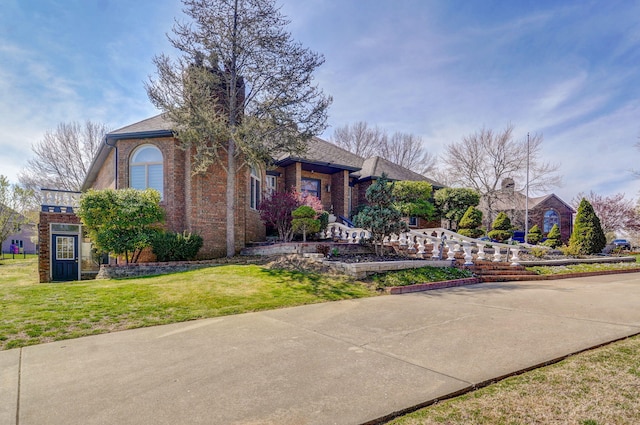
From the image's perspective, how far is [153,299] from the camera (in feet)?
22.1

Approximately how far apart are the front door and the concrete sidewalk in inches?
459

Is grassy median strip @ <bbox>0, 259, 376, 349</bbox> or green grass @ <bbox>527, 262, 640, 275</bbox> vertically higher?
grassy median strip @ <bbox>0, 259, 376, 349</bbox>

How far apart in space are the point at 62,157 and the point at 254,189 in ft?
80.3

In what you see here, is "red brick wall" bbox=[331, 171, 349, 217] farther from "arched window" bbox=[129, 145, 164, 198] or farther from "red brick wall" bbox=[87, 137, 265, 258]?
"arched window" bbox=[129, 145, 164, 198]

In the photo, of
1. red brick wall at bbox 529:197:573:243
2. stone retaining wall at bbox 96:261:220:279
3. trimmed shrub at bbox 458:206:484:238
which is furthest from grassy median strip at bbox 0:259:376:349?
red brick wall at bbox 529:197:573:243

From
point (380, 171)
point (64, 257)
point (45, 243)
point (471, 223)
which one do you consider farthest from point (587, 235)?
point (45, 243)

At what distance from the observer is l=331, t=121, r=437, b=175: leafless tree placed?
133 ft

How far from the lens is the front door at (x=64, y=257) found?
44.3ft

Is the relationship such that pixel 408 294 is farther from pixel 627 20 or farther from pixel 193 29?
pixel 193 29

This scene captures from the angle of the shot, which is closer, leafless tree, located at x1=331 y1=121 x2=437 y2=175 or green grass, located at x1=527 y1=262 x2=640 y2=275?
green grass, located at x1=527 y1=262 x2=640 y2=275

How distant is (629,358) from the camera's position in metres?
3.59

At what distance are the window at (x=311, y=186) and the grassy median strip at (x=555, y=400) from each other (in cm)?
1661

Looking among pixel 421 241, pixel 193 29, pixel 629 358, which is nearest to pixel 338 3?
pixel 193 29

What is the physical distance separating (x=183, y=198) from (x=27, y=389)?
11001mm
